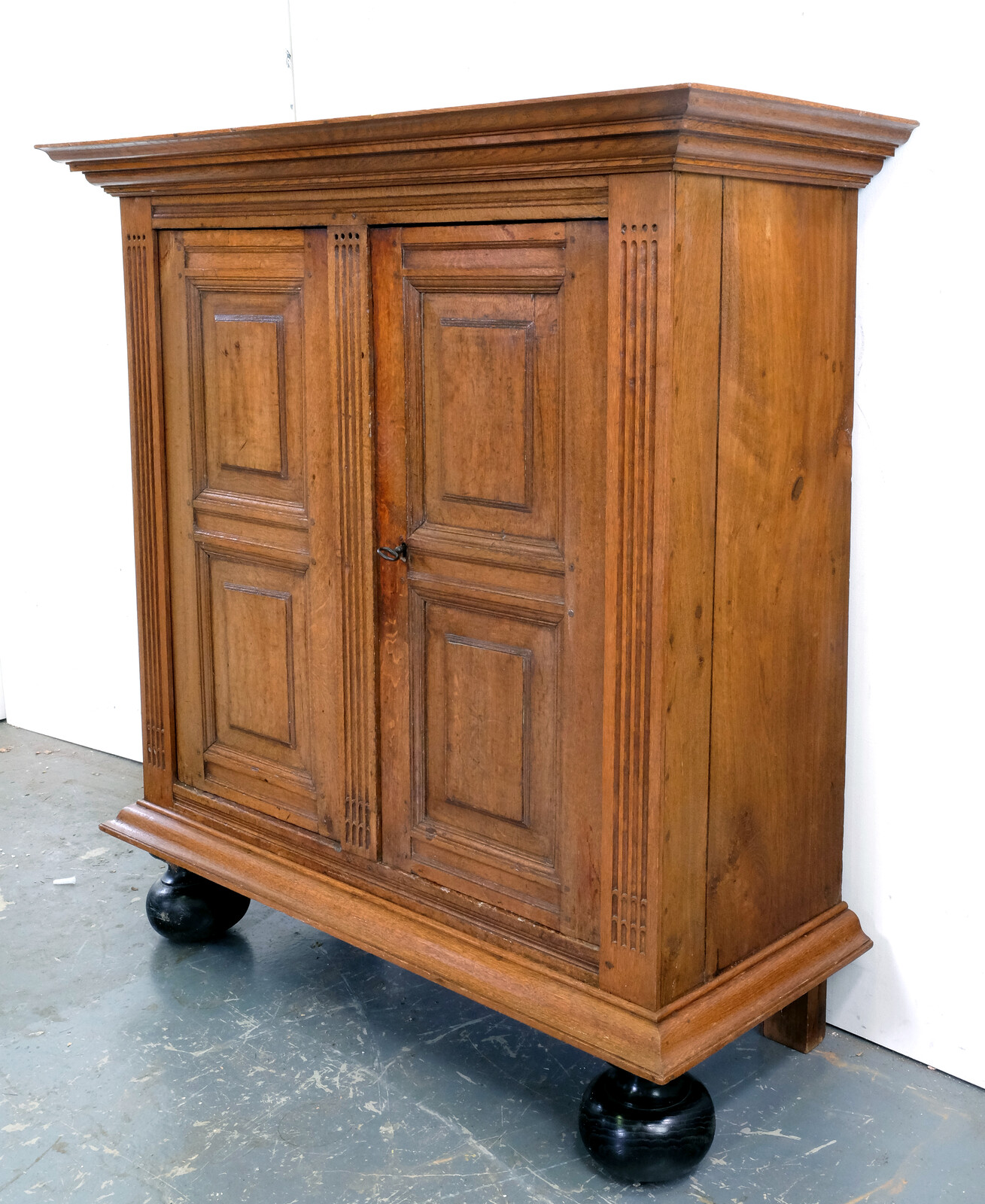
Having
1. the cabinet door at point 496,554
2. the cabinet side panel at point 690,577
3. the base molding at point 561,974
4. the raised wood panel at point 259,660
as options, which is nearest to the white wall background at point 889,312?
the base molding at point 561,974

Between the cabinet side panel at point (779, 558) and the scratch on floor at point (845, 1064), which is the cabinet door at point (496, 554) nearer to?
the cabinet side panel at point (779, 558)

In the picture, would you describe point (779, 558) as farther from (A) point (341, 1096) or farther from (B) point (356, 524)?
(A) point (341, 1096)

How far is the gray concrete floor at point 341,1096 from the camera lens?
212 centimetres

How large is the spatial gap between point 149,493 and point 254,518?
0.35 metres

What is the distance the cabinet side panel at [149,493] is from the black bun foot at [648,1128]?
124 cm

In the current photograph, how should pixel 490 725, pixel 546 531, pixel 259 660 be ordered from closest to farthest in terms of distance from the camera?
pixel 546 531, pixel 490 725, pixel 259 660

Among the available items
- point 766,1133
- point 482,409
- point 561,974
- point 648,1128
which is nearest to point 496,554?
point 482,409

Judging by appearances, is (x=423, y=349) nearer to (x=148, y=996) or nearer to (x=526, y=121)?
(x=526, y=121)

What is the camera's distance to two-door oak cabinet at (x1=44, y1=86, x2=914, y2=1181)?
1.91m

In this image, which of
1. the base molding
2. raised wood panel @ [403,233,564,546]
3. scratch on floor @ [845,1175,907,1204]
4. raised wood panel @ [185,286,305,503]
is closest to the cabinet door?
raised wood panel @ [403,233,564,546]

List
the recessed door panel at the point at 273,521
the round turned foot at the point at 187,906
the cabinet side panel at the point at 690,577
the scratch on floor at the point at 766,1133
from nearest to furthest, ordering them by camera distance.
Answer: the cabinet side panel at the point at 690,577 < the scratch on floor at the point at 766,1133 < the recessed door panel at the point at 273,521 < the round turned foot at the point at 187,906

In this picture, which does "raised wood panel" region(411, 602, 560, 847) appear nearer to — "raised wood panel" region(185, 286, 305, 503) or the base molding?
the base molding

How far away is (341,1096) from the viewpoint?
236cm

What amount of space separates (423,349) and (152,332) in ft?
2.54
